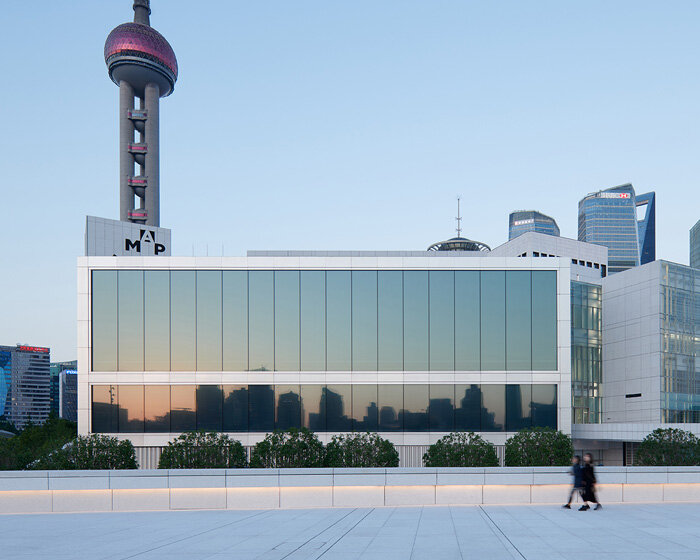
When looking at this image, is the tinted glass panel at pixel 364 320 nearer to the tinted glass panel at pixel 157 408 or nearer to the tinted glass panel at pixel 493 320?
the tinted glass panel at pixel 493 320

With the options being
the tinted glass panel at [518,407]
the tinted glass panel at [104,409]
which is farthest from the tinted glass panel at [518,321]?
the tinted glass panel at [104,409]

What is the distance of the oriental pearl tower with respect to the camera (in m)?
93.4

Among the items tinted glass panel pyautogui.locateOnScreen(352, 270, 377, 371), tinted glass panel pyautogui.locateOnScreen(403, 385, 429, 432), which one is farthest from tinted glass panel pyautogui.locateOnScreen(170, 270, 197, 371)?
tinted glass panel pyautogui.locateOnScreen(403, 385, 429, 432)

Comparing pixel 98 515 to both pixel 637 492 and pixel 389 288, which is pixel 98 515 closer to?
pixel 637 492

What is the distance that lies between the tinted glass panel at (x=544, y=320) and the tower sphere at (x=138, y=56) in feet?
268

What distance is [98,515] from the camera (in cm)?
1778

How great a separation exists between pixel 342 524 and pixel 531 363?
21514 mm

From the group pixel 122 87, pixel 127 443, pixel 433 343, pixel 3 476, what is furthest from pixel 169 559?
pixel 122 87

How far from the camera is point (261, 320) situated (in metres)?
34.3

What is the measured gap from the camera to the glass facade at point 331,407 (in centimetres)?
3341

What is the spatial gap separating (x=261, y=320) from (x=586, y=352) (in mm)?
32606

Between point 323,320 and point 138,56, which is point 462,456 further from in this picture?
point 138,56

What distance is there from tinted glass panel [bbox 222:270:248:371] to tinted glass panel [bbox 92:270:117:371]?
5958 millimetres

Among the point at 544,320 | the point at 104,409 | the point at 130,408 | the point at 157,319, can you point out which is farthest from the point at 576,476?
the point at 104,409
